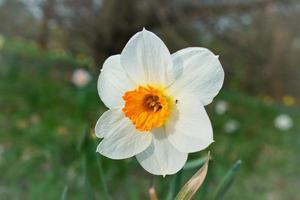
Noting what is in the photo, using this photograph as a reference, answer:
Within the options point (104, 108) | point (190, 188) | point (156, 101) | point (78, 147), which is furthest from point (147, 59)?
point (104, 108)

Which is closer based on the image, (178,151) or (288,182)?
(178,151)

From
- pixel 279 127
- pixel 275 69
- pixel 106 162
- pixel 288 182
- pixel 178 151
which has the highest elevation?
pixel 178 151

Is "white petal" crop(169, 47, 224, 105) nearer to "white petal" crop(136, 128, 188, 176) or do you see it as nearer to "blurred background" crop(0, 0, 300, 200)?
"white petal" crop(136, 128, 188, 176)

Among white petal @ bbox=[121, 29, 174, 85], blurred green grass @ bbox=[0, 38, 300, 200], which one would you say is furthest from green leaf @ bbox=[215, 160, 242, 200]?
white petal @ bbox=[121, 29, 174, 85]

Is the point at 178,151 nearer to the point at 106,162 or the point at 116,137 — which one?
the point at 116,137

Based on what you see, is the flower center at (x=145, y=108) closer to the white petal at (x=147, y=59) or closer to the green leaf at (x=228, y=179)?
the white petal at (x=147, y=59)

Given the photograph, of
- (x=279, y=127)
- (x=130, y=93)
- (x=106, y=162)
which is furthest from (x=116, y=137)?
(x=279, y=127)

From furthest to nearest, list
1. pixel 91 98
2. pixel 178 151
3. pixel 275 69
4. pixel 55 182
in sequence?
pixel 275 69, pixel 91 98, pixel 55 182, pixel 178 151
